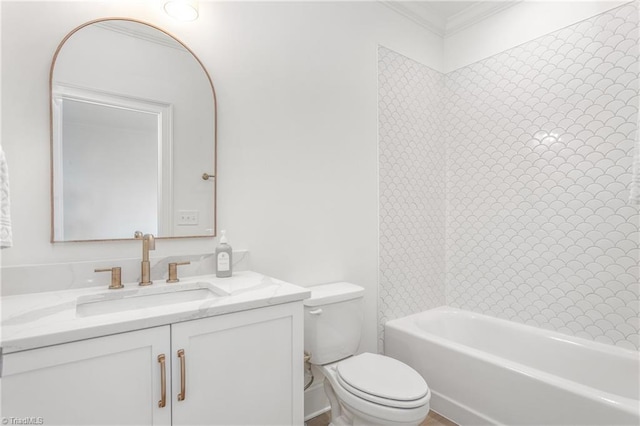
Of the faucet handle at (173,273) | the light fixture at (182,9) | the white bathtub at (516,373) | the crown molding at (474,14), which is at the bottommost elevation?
the white bathtub at (516,373)

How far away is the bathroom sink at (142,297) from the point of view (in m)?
1.24

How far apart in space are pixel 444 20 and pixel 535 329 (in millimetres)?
2382

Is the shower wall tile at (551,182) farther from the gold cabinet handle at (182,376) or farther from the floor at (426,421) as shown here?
the gold cabinet handle at (182,376)

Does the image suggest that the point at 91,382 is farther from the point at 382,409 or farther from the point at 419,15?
the point at 419,15

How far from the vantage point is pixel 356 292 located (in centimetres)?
190

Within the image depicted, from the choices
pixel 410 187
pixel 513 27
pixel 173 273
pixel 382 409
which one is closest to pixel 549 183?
pixel 410 187

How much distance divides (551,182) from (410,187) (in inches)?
34.6

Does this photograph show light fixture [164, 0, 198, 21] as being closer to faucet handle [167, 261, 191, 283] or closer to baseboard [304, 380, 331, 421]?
faucet handle [167, 261, 191, 283]

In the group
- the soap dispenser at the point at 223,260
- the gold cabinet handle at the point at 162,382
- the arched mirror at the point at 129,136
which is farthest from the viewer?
the soap dispenser at the point at 223,260

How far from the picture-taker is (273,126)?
1.88 meters

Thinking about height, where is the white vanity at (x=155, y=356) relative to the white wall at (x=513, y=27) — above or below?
below

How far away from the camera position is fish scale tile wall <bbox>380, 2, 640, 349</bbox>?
1.90 meters

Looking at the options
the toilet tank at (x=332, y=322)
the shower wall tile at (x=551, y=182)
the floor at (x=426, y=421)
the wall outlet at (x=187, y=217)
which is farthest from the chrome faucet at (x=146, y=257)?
the shower wall tile at (x=551, y=182)

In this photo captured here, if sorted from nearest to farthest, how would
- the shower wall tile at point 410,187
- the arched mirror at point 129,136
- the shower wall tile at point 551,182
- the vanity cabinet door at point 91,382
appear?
the vanity cabinet door at point 91,382
the arched mirror at point 129,136
the shower wall tile at point 551,182
the shower wall tile at point 410,187
